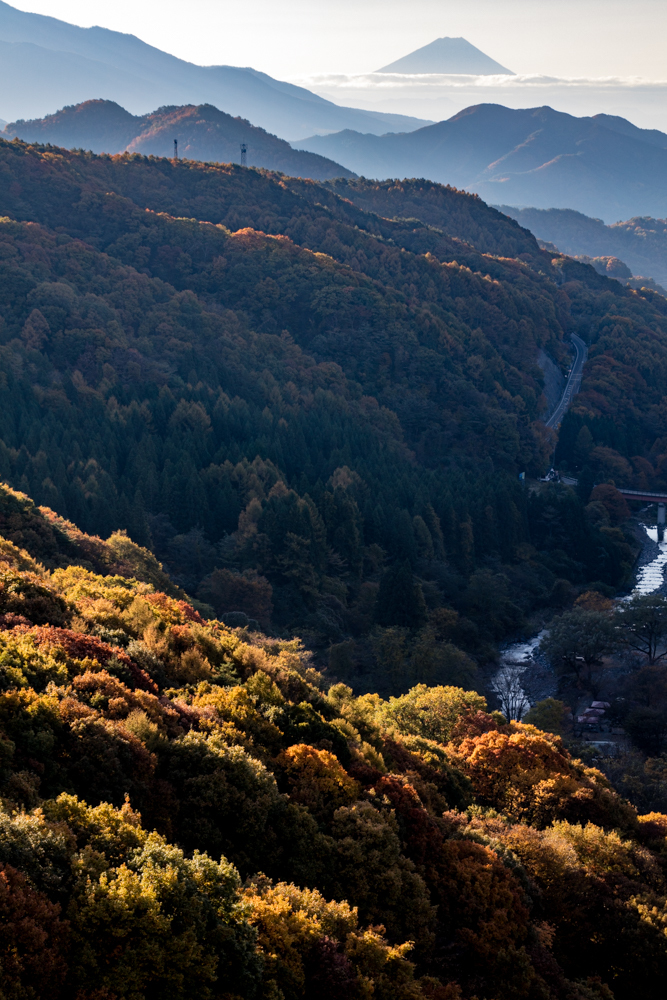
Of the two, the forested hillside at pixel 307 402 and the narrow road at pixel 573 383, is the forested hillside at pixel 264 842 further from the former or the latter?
the narrow road at pixel 573 383

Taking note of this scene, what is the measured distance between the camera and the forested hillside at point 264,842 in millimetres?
10484

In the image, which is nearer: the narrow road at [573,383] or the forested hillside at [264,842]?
the forested hillside at [264,842]

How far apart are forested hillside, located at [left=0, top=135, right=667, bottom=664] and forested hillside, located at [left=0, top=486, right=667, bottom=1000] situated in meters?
25.7

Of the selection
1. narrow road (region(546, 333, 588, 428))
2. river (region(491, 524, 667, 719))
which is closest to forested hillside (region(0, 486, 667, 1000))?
river (region(491, 524, 667, 719))

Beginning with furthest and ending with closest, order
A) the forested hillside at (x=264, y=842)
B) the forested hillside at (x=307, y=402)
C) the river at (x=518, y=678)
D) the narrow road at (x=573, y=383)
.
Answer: the narrow road at (x=573, y=383) → the forested hillside at (x=307, y=402) → the river at (x=518, y=678) → the forested hillside at (x=264, y=842)

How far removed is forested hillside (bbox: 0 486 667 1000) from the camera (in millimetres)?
10484

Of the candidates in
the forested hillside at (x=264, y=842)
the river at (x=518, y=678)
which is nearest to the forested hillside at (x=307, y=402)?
the river at (x=518, y=678)

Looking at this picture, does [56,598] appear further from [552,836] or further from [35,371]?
[35,371]

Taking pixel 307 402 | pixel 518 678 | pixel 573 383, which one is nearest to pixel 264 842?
pixel 518 678

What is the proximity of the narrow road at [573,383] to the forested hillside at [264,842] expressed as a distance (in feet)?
330

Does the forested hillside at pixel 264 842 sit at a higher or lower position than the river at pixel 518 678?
higher

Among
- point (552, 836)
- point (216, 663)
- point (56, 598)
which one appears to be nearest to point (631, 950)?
point (552, 836)

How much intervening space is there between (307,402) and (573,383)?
199 ft

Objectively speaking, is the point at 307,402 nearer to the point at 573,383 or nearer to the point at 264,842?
the point at 573,383
